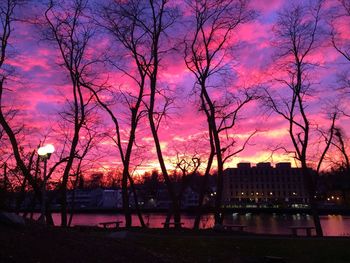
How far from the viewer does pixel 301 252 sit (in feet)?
57.4

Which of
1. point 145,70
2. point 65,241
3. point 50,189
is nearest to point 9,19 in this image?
point 145,70

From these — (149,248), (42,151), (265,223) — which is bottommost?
(149,248)

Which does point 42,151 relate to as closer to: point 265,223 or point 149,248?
point 149,248

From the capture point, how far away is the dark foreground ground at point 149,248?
1092cm

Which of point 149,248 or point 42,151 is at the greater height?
point 42,151

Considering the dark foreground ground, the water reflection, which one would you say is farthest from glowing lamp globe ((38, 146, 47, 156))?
the water reflection

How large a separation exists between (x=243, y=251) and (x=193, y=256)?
257 centimetres

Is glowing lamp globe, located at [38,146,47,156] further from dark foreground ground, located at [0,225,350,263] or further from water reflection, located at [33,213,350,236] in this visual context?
water reflection, located at [33,213,350,236]

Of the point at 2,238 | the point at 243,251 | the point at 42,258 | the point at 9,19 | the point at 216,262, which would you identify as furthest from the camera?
the point at 9,19

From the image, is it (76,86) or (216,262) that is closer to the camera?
(216,262)

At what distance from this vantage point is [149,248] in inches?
595

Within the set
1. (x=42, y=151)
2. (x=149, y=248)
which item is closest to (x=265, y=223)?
(x=42, y=151)

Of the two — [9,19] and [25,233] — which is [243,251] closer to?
[25,233]

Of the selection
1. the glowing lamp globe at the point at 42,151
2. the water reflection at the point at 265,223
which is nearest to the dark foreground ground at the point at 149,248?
the glowing lamp globe at the point at 42,151
